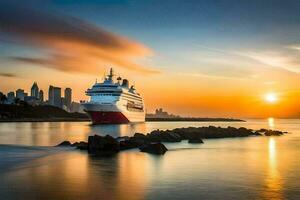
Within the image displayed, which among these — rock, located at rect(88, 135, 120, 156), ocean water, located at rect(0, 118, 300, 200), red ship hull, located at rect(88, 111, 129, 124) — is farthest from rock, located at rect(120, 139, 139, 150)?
red ship hull, located at rect(88, 111, 129, 124)

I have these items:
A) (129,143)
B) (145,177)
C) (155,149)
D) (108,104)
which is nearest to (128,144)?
(129,143)

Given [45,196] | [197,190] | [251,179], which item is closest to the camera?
[45,196]

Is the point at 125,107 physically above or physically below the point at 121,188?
above

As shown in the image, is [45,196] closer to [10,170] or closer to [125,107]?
[10,170]

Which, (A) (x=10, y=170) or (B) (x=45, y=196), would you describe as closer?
(B) (x=45, y=196)

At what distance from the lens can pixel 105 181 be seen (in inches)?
856

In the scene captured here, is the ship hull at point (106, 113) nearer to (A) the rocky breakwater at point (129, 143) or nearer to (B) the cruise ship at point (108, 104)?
(B) the cruise ship at point (108, 104)

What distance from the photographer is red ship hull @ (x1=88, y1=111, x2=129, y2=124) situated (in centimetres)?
10375

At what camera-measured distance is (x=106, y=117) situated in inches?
4114

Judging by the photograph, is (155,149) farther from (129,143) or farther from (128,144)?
(129,143)

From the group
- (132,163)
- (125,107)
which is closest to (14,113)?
(125,107)

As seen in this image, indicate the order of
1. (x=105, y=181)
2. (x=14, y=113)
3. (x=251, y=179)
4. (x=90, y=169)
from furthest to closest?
(x=14, y=113) → (x=90, y=169) → (x=251, y=179) → (x=105, y=181)

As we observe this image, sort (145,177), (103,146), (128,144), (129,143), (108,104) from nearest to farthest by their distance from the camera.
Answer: (145,177) → (103,146) → (128,144) → (129,143) → (108,104)

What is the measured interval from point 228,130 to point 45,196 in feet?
195
